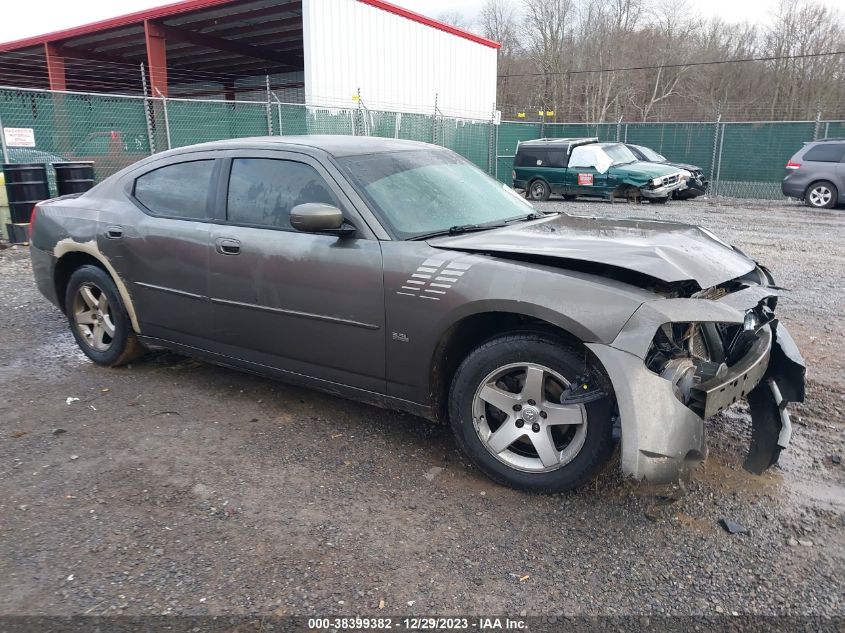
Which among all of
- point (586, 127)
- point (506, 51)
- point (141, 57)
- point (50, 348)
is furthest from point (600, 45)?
point (50, 348)

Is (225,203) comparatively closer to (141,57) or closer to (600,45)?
(141,57)

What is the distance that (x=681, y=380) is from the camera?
2.71 metres

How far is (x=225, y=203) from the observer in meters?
3.99

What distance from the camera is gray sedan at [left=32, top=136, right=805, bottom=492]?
8.99ft

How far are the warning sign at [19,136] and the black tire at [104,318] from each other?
7691mm

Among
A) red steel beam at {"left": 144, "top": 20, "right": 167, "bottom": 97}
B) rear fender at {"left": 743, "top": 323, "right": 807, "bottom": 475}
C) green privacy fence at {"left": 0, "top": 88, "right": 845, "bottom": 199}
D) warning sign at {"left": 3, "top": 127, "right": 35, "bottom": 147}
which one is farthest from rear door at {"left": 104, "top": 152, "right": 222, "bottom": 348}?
red steel beam at {"left": 144, "top": 20, "right": 167, "bottom": 97}

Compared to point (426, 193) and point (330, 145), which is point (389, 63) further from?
point (426, 193)

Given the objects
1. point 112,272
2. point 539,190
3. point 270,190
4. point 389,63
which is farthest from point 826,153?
point 112,272

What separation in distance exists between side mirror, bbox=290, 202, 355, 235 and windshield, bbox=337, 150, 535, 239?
0.84ft

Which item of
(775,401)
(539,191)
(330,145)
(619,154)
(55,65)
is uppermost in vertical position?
(55,65)

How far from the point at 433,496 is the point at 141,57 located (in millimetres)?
29726

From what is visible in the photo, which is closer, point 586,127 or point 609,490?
point 609,490

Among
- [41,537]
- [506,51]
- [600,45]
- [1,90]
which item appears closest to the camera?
[41,537]

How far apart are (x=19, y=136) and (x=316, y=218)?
10361 mm
